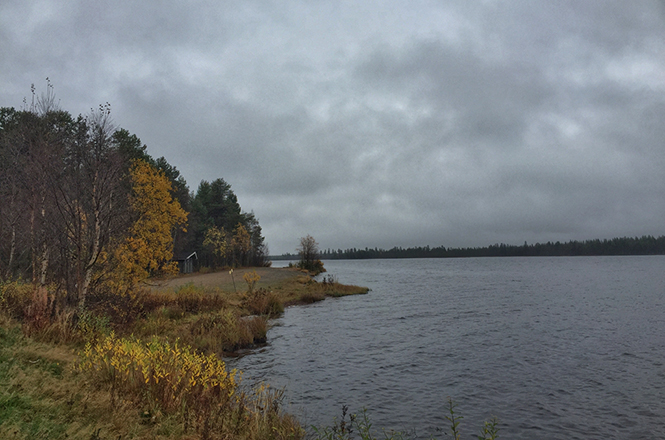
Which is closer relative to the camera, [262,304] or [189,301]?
[189,301]

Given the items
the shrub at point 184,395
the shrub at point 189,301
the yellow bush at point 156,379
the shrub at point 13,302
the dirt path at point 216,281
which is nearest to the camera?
the shrub at point 184,395

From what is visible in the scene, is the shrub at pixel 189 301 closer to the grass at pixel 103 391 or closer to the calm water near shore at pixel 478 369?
the calm water near shore at pixel 478 369

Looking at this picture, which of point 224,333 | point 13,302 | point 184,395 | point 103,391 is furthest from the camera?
point 224,333

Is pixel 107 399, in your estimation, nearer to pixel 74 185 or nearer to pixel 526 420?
pixel 74 185

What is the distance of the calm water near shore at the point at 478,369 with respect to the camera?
10320 millimetres

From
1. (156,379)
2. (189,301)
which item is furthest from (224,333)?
(156,379)

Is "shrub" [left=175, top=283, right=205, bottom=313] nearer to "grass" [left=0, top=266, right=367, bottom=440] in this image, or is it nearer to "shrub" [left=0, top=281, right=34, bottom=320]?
"shrub" [left=0, top=281, right=34, bottom=320]

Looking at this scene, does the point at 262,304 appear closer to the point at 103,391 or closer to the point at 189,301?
the point at 189,301

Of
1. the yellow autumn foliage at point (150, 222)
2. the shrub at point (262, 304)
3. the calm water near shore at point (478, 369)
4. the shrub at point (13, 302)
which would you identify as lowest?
the calm water near shore at point (478, 369)

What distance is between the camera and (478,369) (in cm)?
1494

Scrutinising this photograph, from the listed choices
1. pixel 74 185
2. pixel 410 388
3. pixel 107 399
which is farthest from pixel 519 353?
pixel 74 185

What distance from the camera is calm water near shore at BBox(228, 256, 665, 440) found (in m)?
10.3

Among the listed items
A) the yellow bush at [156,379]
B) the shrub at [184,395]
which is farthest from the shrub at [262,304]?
the shrub at [184,395]

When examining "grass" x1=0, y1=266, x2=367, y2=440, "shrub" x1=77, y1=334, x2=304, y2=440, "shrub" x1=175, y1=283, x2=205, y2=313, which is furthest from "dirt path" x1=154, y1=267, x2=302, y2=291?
"shrub" x1=77, y1=334, x2=304, y2=440
